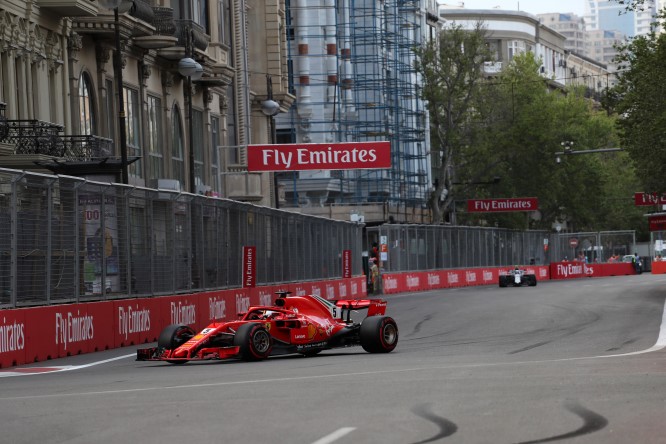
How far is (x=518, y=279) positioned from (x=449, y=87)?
21425 millimetres

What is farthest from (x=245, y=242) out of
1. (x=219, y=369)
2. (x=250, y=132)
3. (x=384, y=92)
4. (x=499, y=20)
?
(x=499, y=20)

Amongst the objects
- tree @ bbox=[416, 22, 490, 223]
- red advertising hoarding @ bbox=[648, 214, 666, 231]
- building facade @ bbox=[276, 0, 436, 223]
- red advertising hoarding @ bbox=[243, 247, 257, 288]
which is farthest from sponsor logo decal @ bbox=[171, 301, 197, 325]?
red advertising hoarding @ bbox=[648, 214, 666, 231]

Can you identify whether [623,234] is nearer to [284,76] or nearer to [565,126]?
[565,126]

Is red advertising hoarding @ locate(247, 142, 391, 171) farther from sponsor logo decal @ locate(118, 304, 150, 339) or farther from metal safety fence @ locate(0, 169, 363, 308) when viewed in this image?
sponsor logo decal @ locate(118, 304, 150, 339)

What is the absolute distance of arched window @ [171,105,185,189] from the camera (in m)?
50.3

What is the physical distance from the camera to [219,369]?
17.6 metres

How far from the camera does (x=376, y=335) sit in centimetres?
2005

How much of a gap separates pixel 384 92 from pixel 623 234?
1938 cm

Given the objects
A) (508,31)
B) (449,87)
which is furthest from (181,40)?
(508,31)

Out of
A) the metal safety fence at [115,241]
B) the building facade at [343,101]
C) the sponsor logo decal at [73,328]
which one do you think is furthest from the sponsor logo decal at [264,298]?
the building facade at [343,101]

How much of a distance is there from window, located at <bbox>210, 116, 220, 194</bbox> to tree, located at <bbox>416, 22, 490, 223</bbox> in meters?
28.7

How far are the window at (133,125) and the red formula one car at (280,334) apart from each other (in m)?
24.6

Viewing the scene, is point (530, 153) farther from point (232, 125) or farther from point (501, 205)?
point (232, 125)

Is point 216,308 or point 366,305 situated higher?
point 366,305
